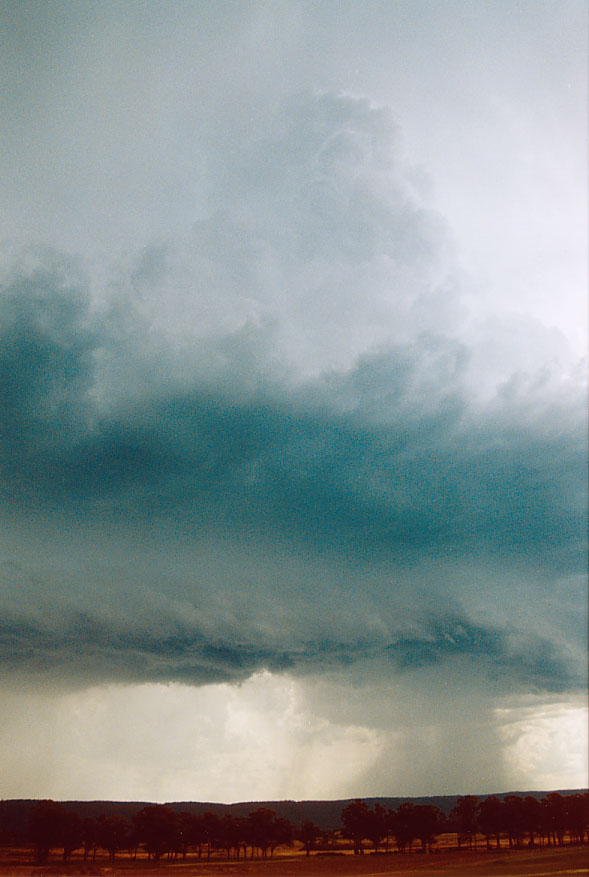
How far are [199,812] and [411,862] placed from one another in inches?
259

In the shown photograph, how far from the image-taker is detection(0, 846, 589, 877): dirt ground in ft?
50.1

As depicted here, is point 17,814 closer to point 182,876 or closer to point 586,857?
point 182,876

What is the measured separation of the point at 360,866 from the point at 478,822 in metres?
4.88

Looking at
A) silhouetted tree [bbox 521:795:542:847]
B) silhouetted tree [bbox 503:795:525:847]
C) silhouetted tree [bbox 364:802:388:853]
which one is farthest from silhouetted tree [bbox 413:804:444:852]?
silhouetted tree [bbox 521:795:542:847]

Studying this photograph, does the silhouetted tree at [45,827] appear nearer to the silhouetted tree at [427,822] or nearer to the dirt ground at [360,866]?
the dirt ground at [360,866]

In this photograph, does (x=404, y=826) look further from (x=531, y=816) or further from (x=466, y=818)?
(x=531, y=816)

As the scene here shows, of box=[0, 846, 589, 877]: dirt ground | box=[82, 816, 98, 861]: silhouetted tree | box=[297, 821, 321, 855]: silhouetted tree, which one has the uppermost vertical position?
box=[82, 816, 98, 861]: silhouetted tree

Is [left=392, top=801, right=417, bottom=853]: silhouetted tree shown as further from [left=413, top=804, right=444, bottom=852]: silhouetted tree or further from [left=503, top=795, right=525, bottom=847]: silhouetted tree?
[left=503, top=795, right=525, bottom=847]: silhouetted tree

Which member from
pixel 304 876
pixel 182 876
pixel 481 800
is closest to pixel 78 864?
pixel 182 876

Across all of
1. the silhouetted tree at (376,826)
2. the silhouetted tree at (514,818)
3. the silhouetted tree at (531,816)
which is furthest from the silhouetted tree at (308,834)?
the silhouetted tree at (531,816)

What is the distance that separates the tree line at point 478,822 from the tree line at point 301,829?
0.08 feet

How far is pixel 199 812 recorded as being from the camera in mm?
17531

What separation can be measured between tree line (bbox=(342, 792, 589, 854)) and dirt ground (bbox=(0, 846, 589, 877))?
449 millimetres

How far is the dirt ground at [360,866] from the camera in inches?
601
